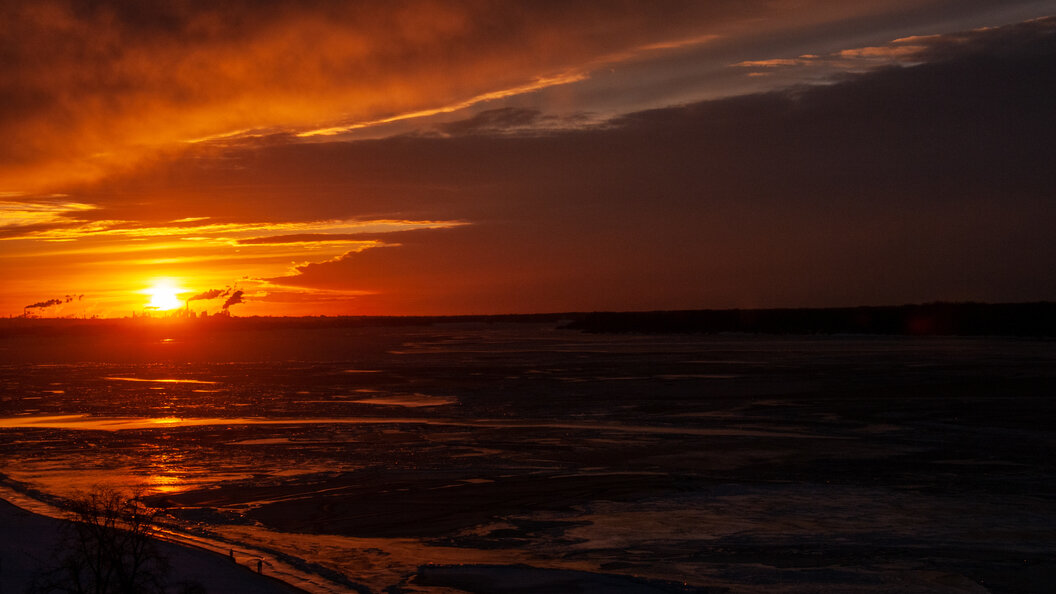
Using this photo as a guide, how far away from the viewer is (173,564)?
9188mm

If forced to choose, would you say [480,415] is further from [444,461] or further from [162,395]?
[162,395]

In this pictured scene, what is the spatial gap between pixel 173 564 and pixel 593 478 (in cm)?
704

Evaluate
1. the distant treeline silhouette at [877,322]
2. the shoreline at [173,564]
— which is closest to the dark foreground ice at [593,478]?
the shoreline at [173,564]

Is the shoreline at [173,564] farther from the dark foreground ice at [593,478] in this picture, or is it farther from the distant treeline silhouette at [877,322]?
the distant treeline silhouette at [877,322]

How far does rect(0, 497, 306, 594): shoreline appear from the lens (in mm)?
8500

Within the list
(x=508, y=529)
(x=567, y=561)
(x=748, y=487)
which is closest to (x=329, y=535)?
(x=508, y=529)

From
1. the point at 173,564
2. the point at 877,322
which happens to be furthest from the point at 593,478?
the point at 877,322

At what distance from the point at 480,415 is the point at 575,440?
5.13 metres

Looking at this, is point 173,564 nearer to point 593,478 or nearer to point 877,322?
point 593,478

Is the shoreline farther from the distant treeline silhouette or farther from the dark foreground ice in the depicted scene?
the distant treeline silhouette

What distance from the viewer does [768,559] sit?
9930mm

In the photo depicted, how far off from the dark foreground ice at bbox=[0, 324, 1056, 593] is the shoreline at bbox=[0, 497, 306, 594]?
2.04 ft

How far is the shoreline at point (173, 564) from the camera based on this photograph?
850 cm

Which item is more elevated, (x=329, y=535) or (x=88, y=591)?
(x=88, y=591)
